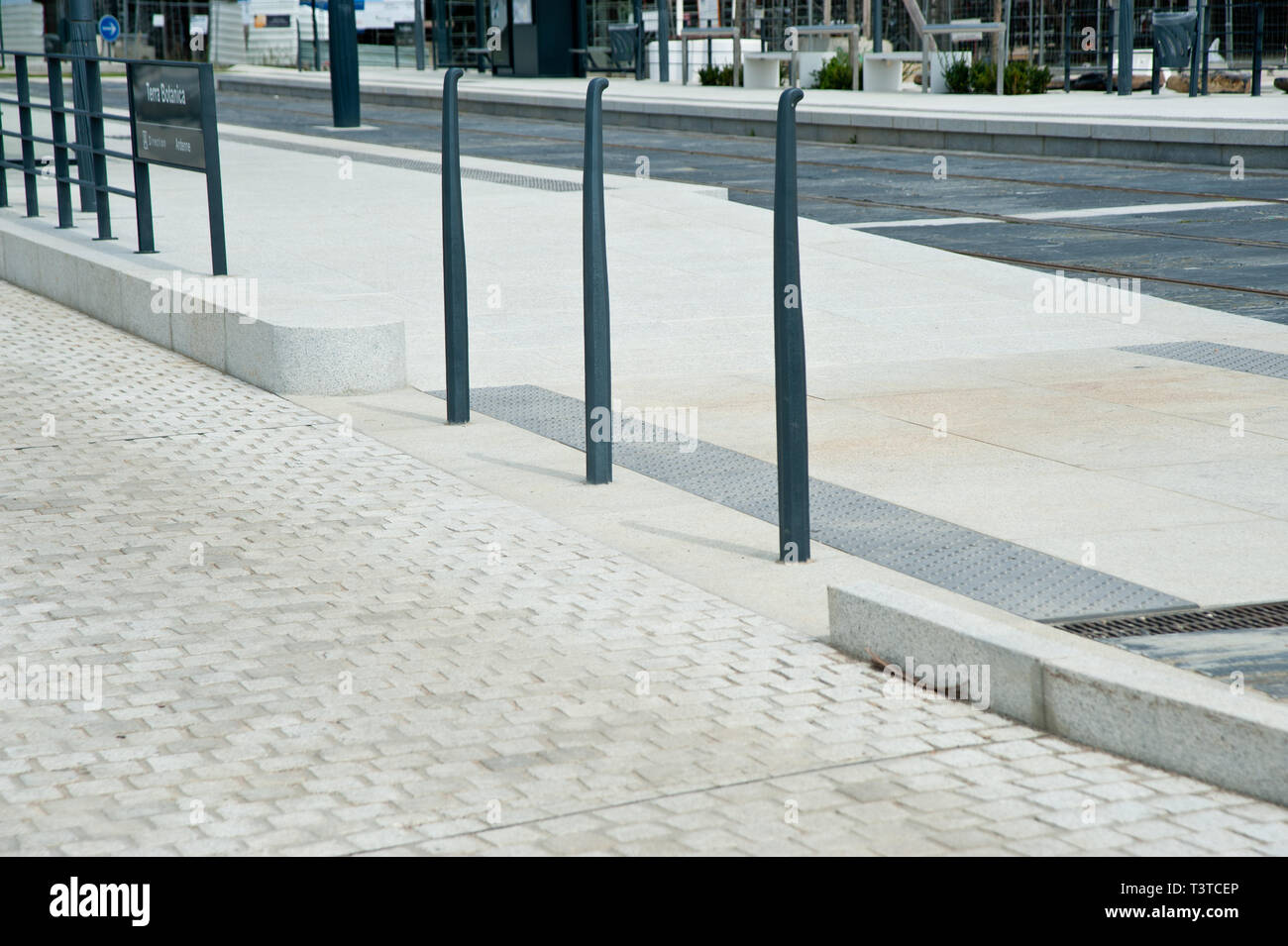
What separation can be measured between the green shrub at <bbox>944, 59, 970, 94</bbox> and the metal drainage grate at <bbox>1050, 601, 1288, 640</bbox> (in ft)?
81.8

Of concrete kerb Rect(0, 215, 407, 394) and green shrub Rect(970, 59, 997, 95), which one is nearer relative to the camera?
concrete kerb Rect(0, 215, 407, 394)

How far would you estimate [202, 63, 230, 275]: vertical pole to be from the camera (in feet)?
30.7

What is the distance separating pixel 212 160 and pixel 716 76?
25403 millimetres

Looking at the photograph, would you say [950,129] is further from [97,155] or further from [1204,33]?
[97,155]

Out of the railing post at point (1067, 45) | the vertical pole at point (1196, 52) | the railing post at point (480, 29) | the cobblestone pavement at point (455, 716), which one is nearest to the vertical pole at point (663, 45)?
the railing post at point (480, 29)

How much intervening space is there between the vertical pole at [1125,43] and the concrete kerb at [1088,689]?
21.8 metres

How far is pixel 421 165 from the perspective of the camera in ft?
59.3

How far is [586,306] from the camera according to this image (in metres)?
6.32

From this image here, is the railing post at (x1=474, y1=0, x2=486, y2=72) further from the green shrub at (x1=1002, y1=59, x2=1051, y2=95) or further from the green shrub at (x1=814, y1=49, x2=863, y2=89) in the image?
the green shrub at (x1=1002, y1=59, x2=1051, y2=95)

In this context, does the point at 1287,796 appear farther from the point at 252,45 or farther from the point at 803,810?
the point at 252,45

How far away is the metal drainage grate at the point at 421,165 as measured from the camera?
15.5 meters

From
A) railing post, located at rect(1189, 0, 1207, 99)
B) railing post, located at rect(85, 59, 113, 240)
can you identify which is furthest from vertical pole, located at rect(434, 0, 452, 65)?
railing post, located at rect(85, 59, 113, 240)

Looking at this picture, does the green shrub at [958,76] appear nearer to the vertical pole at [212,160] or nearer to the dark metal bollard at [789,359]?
the vertical pole at [212,160]

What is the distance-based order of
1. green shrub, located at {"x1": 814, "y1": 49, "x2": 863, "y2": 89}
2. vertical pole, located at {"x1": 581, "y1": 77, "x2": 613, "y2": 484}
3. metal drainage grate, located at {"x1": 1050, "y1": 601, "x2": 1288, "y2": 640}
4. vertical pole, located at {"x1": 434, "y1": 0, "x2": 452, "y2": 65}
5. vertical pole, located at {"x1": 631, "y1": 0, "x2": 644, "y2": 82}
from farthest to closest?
vertical pole, located at {"x1": 434, "y1": 0, "x2": 452, "y2": 65}, vertical pole, located at {"x1": 631, "y1": 0, "x2": 644, "y2": 82}, green shrub, located at {"x1": 814, "y1": 49, "x2": 863, "y2": 89}, vertical pole, located at {"x1": 581, "y1": 77, "x2": 613, "y2": 484}, metal drainage grate, located at {"x1": 1050, "y1": 601, "x2": 1288, "y2": 640}
